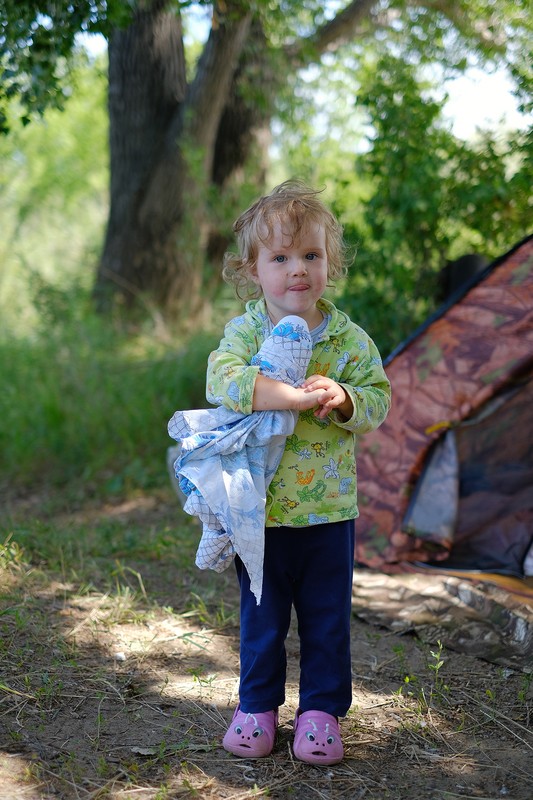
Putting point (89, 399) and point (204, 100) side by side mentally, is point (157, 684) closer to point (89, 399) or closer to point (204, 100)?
point (89, 399)

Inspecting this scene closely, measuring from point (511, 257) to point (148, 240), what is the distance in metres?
3.83

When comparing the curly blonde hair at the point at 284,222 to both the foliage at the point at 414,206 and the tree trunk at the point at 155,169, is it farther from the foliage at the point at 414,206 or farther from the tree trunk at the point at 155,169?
the tree trunk at the point at 155,169

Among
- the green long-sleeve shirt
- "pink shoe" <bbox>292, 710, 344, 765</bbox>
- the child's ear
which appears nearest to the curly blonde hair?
the child's ear

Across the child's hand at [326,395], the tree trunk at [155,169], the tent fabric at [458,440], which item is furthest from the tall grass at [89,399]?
the child's hand at [326,395]

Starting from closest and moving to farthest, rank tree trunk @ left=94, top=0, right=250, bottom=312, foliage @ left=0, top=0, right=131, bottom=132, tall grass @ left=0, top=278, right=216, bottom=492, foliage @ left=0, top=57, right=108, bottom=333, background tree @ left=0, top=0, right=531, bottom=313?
foliage @ left=0, top=0, right=131, bottom=132 < background tree @ left=0, top=0, right=531, bottom=313 < tall grass @ left=0, top=278, right=216, bottom=492 < tree trunk @ left=94, top=0, right=250, bottom=312 < foliage @ left=0, top=57, right=108, bottom=333

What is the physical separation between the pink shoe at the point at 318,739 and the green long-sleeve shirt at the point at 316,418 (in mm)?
564

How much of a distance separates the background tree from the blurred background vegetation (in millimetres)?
114

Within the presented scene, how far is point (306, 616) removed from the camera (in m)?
2.35

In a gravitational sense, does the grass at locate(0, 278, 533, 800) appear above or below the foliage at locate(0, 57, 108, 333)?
below

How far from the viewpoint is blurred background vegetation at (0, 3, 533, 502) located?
4.54m

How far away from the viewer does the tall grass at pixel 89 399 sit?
5.62m

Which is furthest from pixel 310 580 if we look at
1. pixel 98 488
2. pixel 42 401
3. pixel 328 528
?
pixel 42 401

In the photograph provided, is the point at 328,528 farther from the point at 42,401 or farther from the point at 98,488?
the point at 42,401

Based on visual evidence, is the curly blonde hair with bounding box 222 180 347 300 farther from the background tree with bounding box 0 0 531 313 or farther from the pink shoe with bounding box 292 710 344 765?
the background tree with bounding box 0 0 531 313
